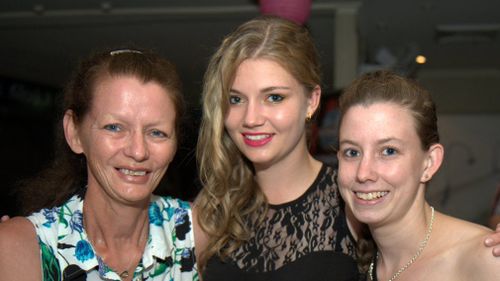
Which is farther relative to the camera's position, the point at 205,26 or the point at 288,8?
the point at 205,26

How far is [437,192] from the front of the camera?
33.7 ft

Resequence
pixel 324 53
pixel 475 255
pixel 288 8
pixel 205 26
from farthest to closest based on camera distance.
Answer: pixel 205 26
pixel 288 8
pixel 324 53
pixel 475 255

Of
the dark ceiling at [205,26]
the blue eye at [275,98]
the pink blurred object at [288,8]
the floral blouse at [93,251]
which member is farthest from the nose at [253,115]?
the dark ceiling at [205,26]

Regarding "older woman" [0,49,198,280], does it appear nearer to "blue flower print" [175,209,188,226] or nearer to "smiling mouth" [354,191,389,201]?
"blue flower print" [175,209,188,226]

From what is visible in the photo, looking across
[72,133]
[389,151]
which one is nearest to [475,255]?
[389,151]

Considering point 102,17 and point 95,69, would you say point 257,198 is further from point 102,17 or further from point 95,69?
point 102,17

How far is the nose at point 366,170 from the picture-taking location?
192 centimetres

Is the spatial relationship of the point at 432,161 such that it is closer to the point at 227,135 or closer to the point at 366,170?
the point at 366,170

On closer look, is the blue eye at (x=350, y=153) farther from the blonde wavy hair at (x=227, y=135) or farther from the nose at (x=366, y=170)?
the blonde wavy hair at (x=227, y=135)

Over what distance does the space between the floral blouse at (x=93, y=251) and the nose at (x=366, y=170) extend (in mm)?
768

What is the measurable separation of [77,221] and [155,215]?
1.11 feet

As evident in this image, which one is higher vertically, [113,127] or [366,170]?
[113,127]

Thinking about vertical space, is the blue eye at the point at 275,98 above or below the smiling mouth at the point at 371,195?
above

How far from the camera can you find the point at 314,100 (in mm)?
2402
